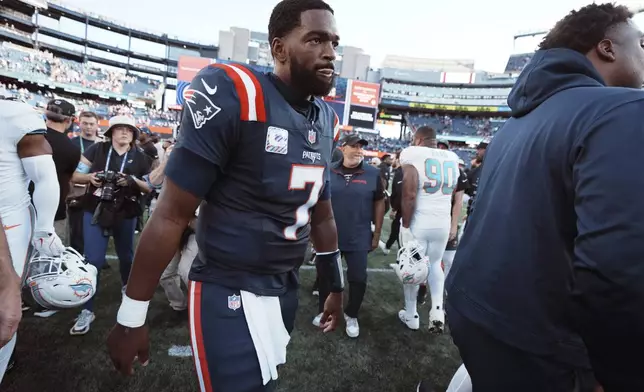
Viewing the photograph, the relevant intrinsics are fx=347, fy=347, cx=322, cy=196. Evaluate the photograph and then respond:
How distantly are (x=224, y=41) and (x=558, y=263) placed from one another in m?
54.0

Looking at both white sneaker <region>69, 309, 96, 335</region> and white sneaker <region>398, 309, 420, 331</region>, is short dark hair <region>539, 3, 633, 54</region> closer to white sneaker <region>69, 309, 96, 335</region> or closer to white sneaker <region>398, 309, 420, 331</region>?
white sneaker <region>398, 309, 420, 331</region>

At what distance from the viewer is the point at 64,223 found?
4.21 metres

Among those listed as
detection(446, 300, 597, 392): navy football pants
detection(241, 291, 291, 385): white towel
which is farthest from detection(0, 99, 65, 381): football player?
detection(446, 300, 597, 392): navy football pants

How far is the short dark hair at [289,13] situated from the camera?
1.44 meters

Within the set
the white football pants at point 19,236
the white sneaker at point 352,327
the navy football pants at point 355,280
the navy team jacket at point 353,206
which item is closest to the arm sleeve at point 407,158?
the navy team jacket at point 353,206

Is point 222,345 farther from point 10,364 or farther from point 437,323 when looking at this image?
point 437,323

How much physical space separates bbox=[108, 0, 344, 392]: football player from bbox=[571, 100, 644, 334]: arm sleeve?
976 millimetres

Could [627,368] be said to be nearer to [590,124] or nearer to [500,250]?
[500,250]

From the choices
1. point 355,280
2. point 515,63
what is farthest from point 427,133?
point 515,63

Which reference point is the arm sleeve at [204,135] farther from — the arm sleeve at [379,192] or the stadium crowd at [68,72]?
the stadium crowd at [68,72]

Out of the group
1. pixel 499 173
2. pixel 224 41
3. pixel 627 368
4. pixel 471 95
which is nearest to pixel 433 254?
pixel 499 173

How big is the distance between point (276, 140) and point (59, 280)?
175 cm

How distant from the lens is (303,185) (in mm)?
1488

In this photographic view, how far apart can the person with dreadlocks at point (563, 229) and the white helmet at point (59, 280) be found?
2166mm
